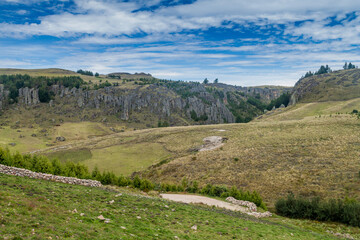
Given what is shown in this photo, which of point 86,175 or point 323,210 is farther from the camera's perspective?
point 86,175

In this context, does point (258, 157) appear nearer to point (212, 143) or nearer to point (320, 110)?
point (212, 143)

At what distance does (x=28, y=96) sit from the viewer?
192750 millimetres

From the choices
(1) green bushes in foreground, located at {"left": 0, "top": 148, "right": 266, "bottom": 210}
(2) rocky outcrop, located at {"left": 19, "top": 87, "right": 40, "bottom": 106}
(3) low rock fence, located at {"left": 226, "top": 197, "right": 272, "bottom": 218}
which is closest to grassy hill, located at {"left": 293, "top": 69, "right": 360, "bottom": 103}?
(1) green bushes in foreground, located at {"left": 0, "top": 148, "right": 266, "bottom": 210}

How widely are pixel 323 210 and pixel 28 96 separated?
225 metres

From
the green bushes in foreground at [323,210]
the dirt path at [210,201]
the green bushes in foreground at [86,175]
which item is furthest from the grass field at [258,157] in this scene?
the dirt path at [210,201]

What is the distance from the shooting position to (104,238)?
40.6 feet

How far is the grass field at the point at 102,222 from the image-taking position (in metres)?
12.2

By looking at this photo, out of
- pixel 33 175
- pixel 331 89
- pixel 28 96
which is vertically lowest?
pixel 33 175

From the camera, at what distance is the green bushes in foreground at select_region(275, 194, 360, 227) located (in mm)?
27266

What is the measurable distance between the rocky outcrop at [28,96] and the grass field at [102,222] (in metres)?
202

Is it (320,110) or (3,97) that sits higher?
(3,97)

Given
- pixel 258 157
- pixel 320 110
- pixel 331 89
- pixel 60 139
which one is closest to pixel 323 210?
pixel 258 157

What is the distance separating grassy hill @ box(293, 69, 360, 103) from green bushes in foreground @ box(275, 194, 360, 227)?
146826 mm

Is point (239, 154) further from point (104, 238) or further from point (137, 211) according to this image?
point (104, 238)
